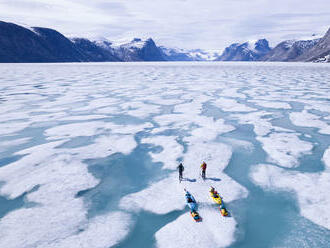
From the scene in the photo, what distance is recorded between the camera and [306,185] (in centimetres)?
985

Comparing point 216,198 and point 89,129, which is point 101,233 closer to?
point 216,198

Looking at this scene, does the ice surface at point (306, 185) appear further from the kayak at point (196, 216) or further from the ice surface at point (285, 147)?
the kayak at point (196, 216)

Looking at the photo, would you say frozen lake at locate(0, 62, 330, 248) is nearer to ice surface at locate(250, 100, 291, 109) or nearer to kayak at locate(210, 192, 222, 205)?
kayak at locate(210, 192, 222, 205)

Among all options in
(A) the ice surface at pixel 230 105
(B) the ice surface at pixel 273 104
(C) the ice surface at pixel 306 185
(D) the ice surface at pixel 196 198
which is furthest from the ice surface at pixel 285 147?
(B) the ice surface at pixel 273 104

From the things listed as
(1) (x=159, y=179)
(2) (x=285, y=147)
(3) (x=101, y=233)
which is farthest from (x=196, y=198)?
(2) (x=285, y=147)

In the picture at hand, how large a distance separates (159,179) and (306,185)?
6.20 metres

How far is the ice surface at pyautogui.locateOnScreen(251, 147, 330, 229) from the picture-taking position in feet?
26.9

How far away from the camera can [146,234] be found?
7.35m

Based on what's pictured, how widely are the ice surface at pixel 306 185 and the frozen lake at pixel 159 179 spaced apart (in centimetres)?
4

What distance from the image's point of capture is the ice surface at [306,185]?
26.9 ft

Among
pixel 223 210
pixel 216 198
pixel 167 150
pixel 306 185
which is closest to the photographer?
pixel 223 210

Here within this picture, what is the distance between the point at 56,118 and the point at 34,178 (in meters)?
10.1

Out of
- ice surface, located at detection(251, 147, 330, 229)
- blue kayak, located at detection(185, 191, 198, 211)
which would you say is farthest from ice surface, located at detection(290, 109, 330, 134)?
blue kayak, located at detection(185, 191, 198, 211)

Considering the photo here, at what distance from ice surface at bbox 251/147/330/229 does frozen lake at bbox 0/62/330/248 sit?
4 cm
